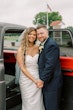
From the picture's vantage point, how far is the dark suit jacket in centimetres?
338

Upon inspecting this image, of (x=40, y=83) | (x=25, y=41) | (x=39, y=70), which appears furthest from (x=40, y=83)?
(x=25, y=41)

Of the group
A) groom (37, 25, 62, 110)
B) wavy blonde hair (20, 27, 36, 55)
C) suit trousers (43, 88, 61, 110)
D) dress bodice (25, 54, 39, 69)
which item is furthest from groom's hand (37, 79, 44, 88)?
wavy blonde hair (20, 27, 36, 55)

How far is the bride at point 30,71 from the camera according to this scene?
140 inches

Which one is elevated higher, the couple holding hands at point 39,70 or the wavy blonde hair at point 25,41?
the wavy blonde hair at point 25,41

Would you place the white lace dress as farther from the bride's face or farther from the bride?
the bride's face

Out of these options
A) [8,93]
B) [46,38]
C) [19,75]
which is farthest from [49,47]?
[8,93]

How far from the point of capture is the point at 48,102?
3.52 metres

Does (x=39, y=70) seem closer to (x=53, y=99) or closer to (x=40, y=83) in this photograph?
(x=40, y=83)

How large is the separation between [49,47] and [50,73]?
0.32 m

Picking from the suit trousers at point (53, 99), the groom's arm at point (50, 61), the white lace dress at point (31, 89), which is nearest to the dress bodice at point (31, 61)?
the white lace dress at point (31, 89)

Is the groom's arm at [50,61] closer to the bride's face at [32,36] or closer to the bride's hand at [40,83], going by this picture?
the bride's hand at [40,83]

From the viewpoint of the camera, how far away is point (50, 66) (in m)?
3.37

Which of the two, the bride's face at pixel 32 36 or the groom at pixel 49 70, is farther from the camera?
the bride's face at pixel 32 36

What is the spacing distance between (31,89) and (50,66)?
0.46m
